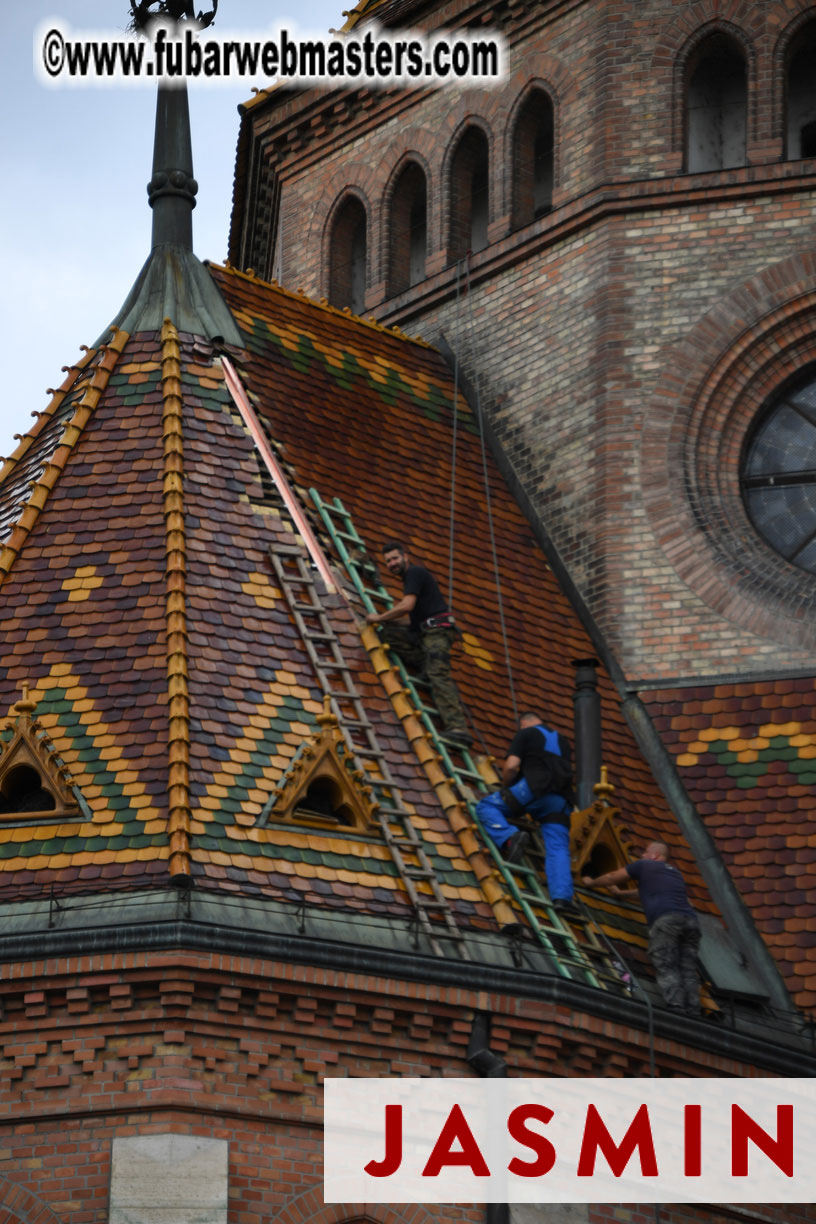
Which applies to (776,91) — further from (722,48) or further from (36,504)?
(36,504)

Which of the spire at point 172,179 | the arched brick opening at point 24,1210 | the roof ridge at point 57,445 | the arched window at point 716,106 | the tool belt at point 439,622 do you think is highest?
the arched window at point 716,106

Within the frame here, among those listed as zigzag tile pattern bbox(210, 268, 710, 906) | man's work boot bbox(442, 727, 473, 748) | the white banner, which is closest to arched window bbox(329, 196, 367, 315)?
zigzag tile pattern bbox(210, 268, 710, 906)

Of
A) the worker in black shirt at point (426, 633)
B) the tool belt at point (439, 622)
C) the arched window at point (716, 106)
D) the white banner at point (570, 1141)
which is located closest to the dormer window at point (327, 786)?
the worker in black shirt at point (426, 633)

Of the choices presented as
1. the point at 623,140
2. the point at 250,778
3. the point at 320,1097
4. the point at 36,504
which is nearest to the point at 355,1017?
the point at 320,1097

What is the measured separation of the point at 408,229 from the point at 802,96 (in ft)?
14.8

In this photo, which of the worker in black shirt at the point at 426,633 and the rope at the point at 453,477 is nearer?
the worker in black shirt at the point at 426,633

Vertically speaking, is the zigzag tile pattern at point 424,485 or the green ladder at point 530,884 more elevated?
the zigzag tile pattern at point 424,485

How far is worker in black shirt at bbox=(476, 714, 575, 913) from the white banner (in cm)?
172

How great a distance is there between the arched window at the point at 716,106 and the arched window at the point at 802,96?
46 cm

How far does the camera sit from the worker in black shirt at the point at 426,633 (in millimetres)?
22750

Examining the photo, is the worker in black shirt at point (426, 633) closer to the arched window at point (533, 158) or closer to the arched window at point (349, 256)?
the arched window at point (533, 158)

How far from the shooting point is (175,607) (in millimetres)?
21906

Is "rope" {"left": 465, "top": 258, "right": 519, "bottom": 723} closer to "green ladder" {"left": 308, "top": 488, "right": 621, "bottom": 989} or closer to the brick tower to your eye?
the brick tower

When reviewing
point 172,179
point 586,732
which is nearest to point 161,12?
point 172,179
